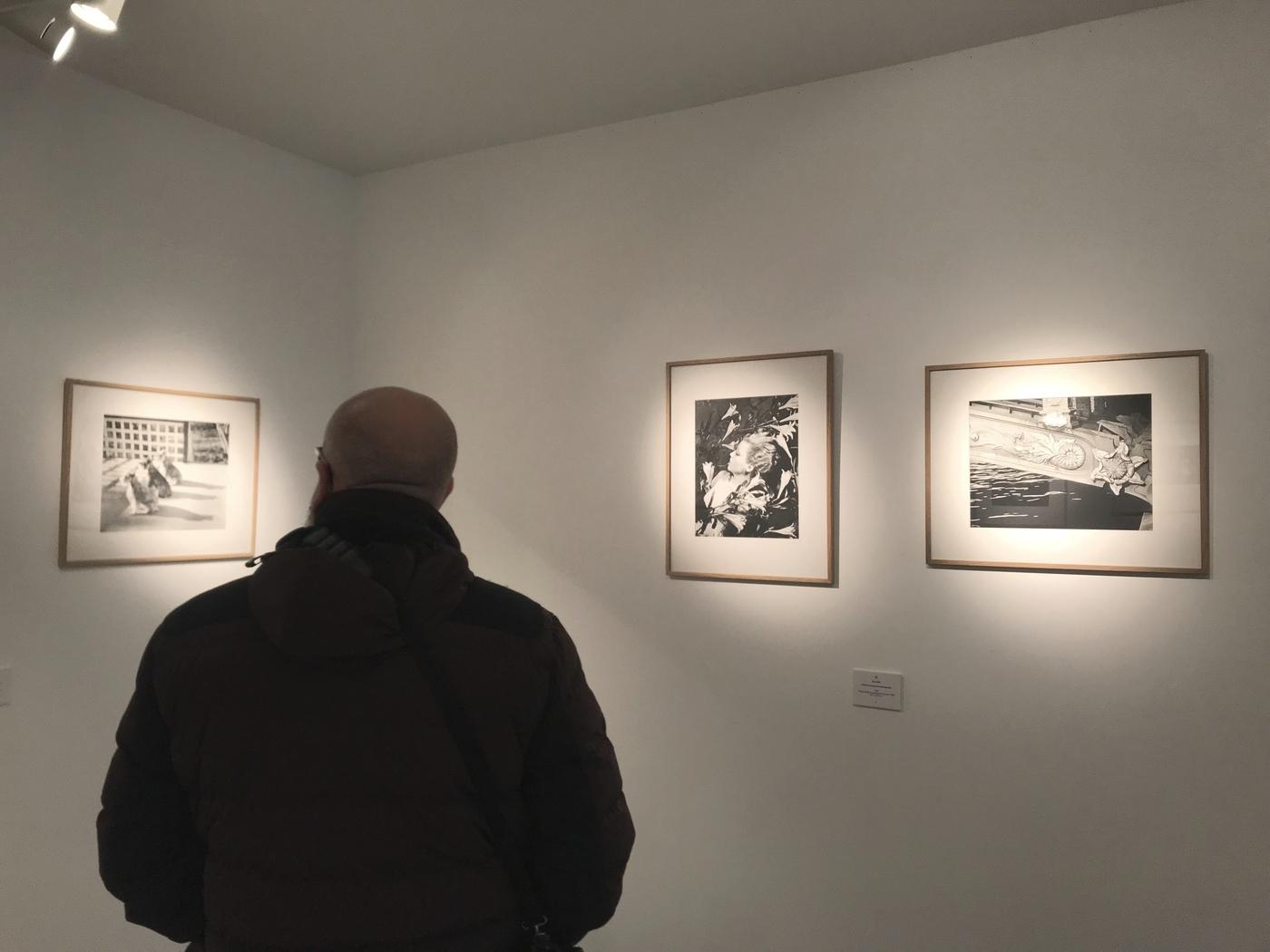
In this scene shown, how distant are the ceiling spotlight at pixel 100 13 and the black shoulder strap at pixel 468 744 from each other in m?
1.71

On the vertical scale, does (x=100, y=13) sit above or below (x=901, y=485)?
above

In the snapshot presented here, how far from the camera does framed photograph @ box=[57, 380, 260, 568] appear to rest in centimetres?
280

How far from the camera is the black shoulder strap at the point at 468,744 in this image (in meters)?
1.33

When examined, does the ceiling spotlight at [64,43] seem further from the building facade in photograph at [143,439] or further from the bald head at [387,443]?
the bald head at [387,443]

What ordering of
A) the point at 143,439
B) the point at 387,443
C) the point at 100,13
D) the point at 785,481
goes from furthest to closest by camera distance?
1. the point at 143,439
2. the point at 785,481
3. the point at 100,13
4. the point at 387,443

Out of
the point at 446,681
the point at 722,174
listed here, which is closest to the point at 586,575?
the point at 722,174

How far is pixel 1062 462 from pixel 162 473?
262cm

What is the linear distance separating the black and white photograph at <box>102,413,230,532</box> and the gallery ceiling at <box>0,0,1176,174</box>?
1032 millimetres

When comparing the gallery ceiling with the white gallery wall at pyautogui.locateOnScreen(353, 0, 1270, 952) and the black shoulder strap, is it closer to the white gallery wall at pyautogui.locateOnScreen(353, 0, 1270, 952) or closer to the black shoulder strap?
the white gallery wall at pyautogui.locateOnScreen(353, 0, 1270, 952)

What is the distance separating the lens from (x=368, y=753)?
1.31m

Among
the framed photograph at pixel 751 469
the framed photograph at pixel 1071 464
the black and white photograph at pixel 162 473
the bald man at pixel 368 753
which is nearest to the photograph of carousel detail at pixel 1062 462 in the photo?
the framed photograph at pixel 1071 464

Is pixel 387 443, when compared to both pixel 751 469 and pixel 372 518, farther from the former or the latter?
pixel 751 469

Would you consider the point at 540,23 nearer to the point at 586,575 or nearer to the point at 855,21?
the point at 855,21

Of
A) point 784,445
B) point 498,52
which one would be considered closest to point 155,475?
point 498,52
